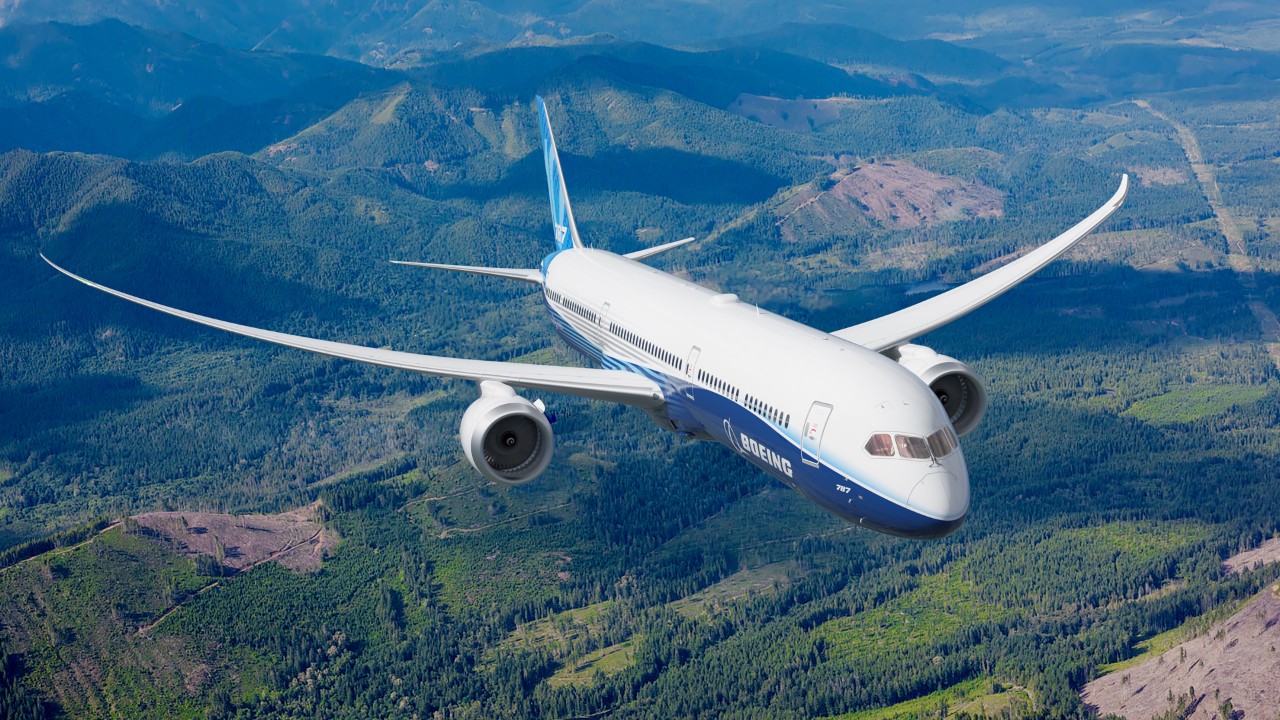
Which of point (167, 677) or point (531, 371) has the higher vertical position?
point (531, 371)

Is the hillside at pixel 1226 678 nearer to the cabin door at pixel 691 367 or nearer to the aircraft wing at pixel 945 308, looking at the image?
the aircraft wing at pixel 945 308

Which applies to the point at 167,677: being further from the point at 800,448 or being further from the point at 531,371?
the point at 800,448

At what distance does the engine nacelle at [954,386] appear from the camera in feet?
274

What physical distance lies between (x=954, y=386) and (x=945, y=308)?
648 inches

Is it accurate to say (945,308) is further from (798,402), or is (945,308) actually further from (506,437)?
(506,437)

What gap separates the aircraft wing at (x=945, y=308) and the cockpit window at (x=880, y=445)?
20699 millimetres

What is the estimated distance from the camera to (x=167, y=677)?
7756 inches

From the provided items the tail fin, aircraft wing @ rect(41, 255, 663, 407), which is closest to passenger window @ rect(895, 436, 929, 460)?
aircraft wing @ rect(41, 255, 663, 407)

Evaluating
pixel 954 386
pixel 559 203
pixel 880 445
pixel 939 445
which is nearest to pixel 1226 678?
pixel 559 203

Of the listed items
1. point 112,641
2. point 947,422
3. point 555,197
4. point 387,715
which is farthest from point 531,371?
point 112,641

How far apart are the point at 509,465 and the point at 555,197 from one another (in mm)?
61690

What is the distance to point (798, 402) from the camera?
76312 millimetres

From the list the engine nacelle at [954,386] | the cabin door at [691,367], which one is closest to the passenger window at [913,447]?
the engine nacelle at [954,386]

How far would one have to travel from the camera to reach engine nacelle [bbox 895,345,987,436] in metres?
83.5
